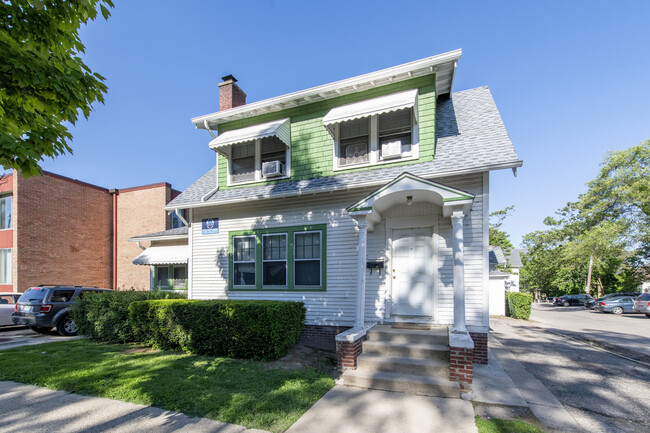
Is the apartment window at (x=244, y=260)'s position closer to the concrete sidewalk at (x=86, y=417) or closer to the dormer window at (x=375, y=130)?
the dormer window at (x=375, y=130)

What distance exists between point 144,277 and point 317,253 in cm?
1539

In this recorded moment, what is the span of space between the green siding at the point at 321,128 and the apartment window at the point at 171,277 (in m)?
7.31

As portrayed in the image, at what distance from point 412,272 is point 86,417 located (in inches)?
247

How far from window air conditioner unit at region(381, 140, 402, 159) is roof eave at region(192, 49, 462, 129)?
161 centimetres

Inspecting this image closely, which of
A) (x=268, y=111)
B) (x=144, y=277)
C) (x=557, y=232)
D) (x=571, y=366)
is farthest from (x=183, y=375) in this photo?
(x=557, y=232)

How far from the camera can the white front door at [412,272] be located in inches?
281

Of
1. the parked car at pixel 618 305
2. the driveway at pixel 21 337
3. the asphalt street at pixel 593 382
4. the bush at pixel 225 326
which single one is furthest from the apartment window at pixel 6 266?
the parked car at pixel 618 305

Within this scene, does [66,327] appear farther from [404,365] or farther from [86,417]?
[404,365]

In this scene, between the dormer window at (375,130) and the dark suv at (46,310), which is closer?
the dormer window at (375,130)

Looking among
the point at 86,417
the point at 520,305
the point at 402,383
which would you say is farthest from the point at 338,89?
the point at 520,305

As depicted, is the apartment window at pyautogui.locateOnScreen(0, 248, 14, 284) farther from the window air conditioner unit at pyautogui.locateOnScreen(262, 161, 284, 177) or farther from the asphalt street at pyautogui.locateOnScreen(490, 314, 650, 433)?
the asphalt street at pyautogui.locateOnScreen(490, 314, 650, 433)

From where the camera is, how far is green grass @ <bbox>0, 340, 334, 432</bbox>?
4301mm

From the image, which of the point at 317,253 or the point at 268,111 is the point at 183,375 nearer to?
the point at 317,253

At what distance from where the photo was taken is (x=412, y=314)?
282 inches
